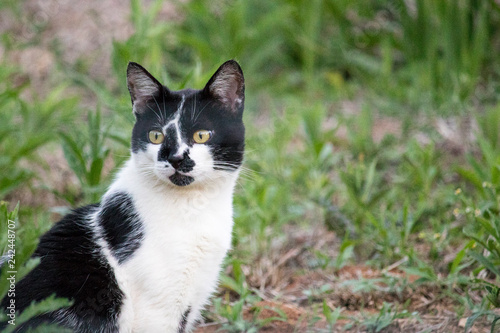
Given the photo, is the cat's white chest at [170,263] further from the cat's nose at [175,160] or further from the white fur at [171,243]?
the cat's nose at [175,160]

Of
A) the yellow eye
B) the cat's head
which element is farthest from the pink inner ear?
the yellow eye

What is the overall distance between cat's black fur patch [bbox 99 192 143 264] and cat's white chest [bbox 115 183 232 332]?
3 cm

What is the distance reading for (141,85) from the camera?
219cm

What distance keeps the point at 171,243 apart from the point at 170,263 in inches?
2.7

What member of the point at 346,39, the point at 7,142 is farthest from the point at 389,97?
the point at 7,142

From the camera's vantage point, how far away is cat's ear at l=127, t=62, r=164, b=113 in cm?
216

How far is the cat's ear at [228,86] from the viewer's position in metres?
2.14

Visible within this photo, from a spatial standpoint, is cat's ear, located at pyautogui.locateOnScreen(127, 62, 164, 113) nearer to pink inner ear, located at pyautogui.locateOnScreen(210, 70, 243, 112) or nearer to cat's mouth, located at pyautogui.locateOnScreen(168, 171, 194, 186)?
pink inner ear, located at pyautogui.locateOnScreen(210, 70, 243, 112)

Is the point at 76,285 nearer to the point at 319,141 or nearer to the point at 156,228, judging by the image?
the point at 156,228

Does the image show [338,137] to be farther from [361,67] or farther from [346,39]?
[346,39]

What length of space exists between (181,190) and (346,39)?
11.7 ft

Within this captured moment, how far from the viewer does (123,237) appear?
2080 millimetres

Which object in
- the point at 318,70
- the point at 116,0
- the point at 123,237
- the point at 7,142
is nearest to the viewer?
the point at 123,237

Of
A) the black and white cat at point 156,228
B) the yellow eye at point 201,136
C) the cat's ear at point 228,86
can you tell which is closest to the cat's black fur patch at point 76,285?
the black and white cat at point 156,228
